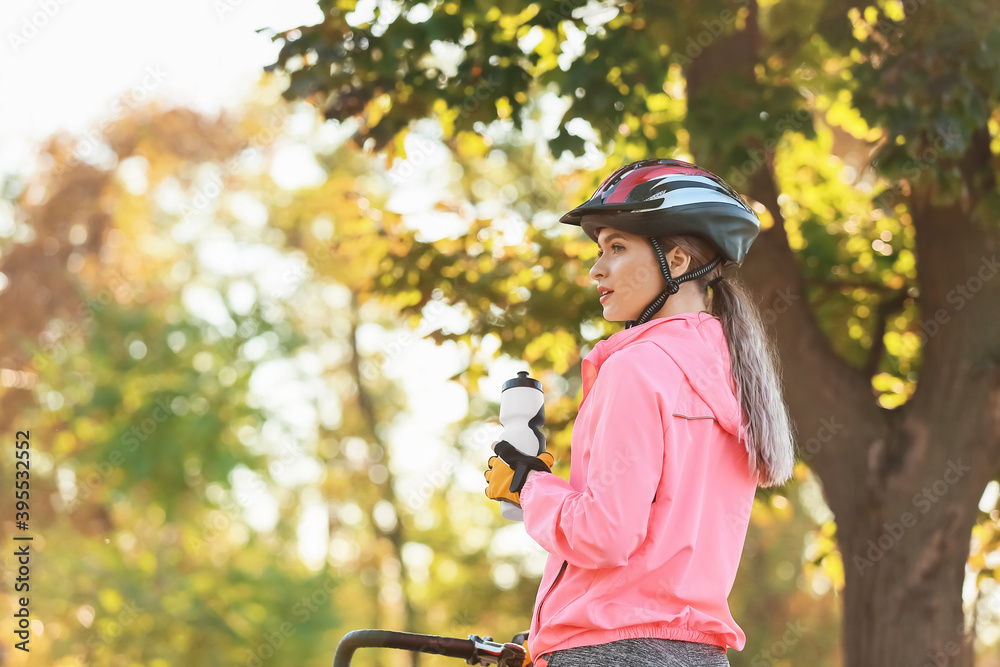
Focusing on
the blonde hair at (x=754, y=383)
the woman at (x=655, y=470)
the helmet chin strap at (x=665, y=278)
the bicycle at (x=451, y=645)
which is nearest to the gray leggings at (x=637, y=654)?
the woman at (x=655, y=470)

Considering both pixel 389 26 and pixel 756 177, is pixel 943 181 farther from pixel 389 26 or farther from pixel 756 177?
pixel 389 26

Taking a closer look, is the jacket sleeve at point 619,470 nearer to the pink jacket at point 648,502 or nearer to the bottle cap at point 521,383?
the pink jacket at point 648,502

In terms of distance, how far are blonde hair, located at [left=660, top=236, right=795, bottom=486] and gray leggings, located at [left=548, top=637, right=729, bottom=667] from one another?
47 centimetres

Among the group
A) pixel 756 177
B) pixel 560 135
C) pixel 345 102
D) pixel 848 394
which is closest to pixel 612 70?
pixel 560 135

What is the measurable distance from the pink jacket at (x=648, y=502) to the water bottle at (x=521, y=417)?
0.12 meters

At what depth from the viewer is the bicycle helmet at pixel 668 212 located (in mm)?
2582

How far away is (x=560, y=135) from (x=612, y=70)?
626 mm

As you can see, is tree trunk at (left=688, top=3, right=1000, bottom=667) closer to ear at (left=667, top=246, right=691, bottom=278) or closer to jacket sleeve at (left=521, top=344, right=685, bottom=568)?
ear at (left=667, top=246, right=691, bottom=278)

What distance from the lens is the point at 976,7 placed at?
4.74m

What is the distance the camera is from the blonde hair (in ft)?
7.77

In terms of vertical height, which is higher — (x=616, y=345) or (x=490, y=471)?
(x=616, y=345)

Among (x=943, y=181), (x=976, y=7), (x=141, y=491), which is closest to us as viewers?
(x=976, y=7)

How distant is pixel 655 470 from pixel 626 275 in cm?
62

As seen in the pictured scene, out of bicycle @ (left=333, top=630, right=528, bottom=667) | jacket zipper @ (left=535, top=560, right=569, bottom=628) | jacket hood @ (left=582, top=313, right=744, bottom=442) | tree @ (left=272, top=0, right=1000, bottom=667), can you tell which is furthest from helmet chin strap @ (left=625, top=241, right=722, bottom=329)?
tree @ (left=272, top=0, right=1000, bottom=667)
